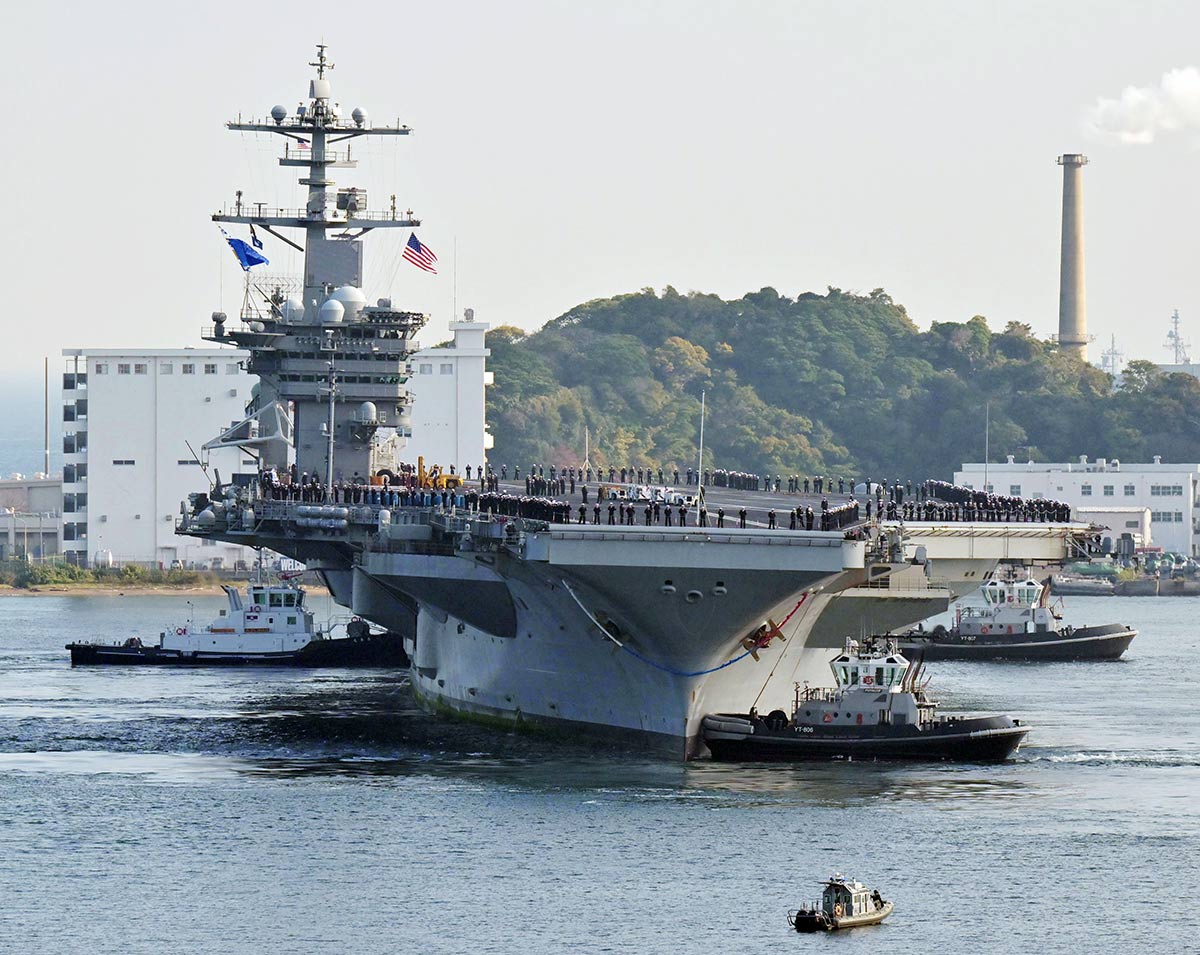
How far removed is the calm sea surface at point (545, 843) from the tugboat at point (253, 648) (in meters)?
15.3

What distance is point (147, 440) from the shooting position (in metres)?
115

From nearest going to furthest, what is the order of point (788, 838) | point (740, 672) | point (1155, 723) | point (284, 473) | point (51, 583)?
point (788, 838), point (740, 672), point (1155, 723), point (284, 473), point (51, 583)

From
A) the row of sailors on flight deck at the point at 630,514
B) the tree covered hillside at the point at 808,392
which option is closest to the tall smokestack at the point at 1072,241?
the tree covered hillside at the point at 808,392

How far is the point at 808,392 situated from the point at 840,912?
131 meters

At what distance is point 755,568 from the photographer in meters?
40.9

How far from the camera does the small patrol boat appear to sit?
31281mm

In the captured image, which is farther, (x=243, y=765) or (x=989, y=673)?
(x=989, y=673)

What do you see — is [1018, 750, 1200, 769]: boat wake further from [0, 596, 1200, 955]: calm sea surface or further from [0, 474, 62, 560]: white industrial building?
[0, 474, 62, 560]: white industrial building

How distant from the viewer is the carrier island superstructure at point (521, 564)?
41.4 meters

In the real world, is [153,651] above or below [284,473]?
below

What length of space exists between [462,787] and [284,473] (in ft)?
70.0

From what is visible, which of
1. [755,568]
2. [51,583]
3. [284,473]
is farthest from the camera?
[51,583]

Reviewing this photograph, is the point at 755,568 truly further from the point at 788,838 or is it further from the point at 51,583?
the point at 51,583

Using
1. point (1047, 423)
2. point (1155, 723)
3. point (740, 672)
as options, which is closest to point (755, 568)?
point (740, 672)
